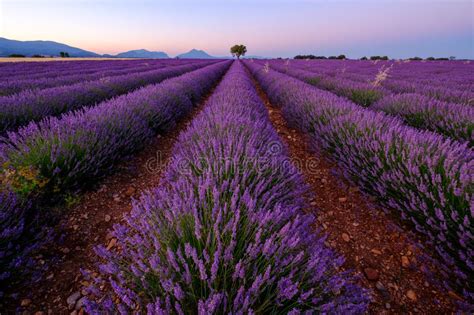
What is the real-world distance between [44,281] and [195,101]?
6.36 meters

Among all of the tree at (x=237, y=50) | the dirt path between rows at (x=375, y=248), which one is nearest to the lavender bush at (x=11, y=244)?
the dirt path between rows at (x=375, y=248)

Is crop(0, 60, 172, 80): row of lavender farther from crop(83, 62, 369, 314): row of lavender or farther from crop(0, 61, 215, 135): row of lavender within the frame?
crop(83, 62, 369, 314): row of lavender

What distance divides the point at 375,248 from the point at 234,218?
56.4 inches

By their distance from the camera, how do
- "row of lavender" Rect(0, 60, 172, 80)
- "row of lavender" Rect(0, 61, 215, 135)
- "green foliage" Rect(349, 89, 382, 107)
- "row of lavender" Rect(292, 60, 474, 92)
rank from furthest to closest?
"row of lavender" Rect(0, 60, 172, 80) < "row of lavender" Rect(292, 60, 474, 92) < "green foliage" Rect(349, 89, 382, 107) < "row of lavender" Rect(0, 61, 215, 135)

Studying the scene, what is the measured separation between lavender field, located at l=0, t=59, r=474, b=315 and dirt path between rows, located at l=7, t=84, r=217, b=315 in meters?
0.01

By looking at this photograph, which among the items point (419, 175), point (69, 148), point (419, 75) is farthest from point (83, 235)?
point (419, 75)

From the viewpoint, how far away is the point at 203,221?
50.1 inches

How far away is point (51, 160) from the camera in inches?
85.4

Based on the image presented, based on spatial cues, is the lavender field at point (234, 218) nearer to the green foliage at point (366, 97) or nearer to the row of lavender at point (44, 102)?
the row of lavender at point (44, 102)

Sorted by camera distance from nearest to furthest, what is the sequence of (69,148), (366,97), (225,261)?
1. (225,261)
2. (69,148)
3. (366,97)

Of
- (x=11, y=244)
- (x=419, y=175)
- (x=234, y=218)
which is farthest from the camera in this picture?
(x=419, y=175)

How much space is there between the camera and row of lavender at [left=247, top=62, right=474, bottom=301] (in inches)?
62.4

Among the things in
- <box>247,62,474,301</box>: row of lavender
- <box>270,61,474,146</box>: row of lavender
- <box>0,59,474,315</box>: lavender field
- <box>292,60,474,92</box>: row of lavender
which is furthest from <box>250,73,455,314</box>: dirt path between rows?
<box>292,60,474,92</box>: row of lavender

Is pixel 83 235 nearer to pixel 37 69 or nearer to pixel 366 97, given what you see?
pixel 366 97
